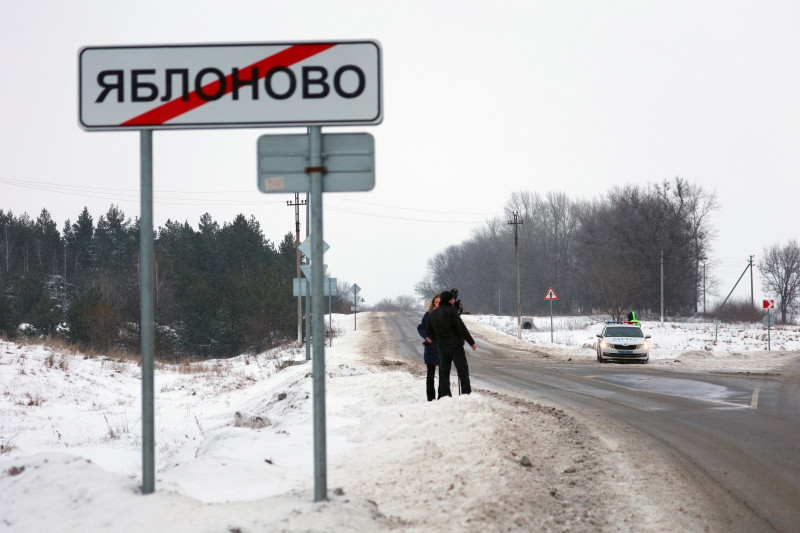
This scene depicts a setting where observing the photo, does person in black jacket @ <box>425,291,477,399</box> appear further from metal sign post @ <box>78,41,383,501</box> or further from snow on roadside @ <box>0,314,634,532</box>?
metal sign post @ <box>78,41,383,501</box>

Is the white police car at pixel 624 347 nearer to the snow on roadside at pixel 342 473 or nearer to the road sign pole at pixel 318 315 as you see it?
the snow on roadside at pixel 342 473

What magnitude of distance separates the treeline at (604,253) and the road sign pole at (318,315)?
50859 mm

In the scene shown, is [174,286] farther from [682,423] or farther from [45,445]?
[682,423]

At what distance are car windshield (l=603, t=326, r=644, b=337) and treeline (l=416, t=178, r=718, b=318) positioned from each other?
2823 cm

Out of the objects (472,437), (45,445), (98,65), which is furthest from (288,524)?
(45,445)

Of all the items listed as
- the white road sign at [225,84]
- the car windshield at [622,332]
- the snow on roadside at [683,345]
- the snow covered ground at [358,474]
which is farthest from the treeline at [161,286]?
the white road sign at [225,84]

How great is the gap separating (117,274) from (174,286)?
14466 mm

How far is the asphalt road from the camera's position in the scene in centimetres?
614

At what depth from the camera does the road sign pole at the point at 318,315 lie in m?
4.40

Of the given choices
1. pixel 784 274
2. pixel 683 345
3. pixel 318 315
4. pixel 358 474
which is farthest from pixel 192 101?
pixel 784 274

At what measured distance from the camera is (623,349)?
25828mm

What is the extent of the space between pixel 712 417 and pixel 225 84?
9.77 metres

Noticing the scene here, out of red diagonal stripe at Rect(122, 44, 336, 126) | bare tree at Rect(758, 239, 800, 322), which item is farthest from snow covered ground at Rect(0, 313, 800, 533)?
bare tree at Rect(758, 239, 800, 322)

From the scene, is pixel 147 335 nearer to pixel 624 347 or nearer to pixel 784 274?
pixel 624 347
